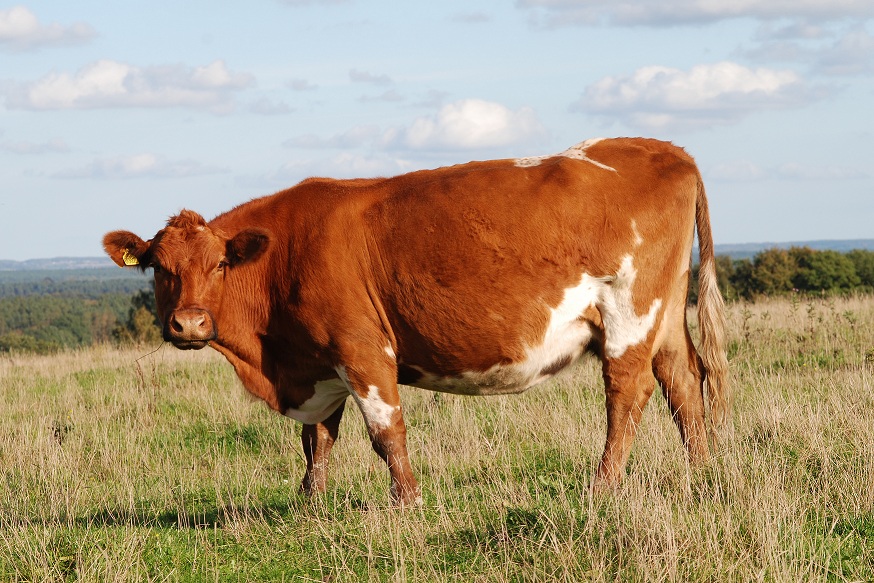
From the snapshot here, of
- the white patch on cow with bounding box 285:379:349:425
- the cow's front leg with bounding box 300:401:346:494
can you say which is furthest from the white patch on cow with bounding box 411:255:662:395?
the cow's front leg with bounding box 300:401:346:494

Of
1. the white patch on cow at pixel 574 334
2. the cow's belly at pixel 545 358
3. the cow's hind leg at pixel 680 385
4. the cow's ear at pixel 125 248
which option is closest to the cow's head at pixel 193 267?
the cow's ear at pixel 125 248

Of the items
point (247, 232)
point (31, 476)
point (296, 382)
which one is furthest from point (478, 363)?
point (31, 476)

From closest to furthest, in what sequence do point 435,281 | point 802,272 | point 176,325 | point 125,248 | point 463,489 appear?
point 176,325, point 435,281, point 463,489, point 125,248, point 802,272

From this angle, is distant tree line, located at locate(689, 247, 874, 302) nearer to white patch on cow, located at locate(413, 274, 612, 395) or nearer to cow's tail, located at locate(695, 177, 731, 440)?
cow's tail, located at locate(695, 177, 731, 440)

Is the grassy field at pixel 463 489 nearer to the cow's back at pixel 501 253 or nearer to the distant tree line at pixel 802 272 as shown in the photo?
the cow's back at pixel 501 253

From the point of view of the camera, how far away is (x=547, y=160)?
750cm

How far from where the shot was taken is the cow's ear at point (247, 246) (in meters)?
7.08

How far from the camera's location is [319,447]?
7.93 m

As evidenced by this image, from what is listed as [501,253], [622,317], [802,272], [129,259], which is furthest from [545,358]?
[802,272]

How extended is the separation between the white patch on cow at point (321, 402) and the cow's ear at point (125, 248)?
171cm

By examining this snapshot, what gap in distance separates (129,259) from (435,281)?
8.42ft

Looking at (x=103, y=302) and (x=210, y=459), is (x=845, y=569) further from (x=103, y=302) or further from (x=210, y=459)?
(x=103, y=302)

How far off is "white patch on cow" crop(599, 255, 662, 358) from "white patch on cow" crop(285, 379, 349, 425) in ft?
6.94

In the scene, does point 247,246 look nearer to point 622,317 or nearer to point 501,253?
point 501,253
